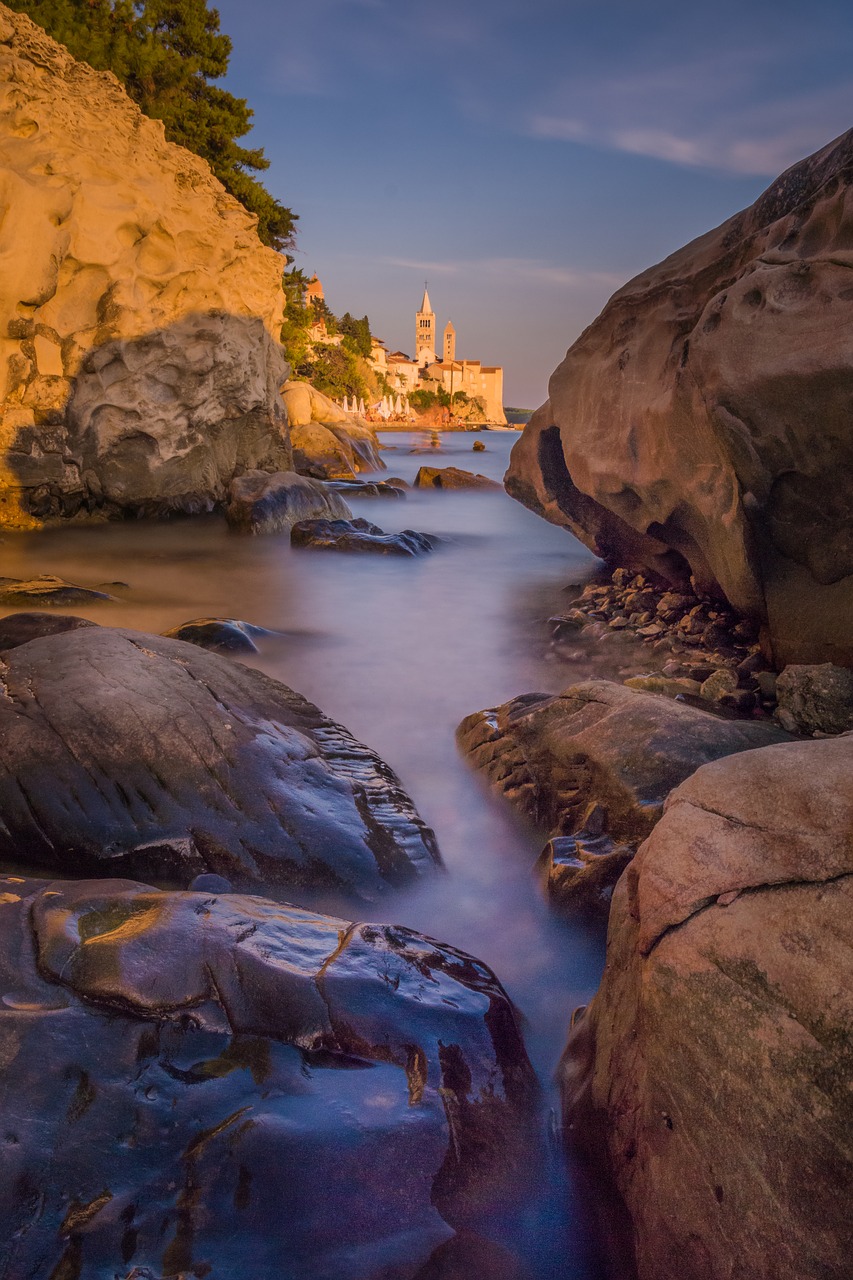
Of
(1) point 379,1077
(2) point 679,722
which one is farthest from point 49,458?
(1) point 379,1077

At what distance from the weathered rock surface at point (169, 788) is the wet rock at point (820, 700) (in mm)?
2354

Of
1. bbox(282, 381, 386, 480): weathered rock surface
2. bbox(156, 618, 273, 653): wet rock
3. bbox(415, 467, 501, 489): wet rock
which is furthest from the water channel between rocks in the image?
bbox(282, 381, 386, 480): weathered rock surface

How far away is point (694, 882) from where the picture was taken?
1.55 metres

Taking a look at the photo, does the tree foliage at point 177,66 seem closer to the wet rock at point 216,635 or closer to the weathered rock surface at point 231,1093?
the wet rock at point 216,635

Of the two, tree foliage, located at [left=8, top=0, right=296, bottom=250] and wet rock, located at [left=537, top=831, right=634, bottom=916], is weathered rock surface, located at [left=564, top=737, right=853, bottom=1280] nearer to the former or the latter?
wet rock, located at [left=537, top=831, right=634, bottom=916]

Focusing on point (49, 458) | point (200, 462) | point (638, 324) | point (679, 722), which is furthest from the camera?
point (200, 462)

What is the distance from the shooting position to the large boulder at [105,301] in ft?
32.9

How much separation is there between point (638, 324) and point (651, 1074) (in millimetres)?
6358

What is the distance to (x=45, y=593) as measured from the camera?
694cm

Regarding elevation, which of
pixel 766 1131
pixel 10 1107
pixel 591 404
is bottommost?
pixel 10 1107

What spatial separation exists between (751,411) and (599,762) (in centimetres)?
257

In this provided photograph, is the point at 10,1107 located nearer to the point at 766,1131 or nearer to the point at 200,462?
the point at 766,1131

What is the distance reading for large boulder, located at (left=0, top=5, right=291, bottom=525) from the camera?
1002cm

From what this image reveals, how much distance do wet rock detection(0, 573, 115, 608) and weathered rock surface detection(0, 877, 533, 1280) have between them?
218 inches
